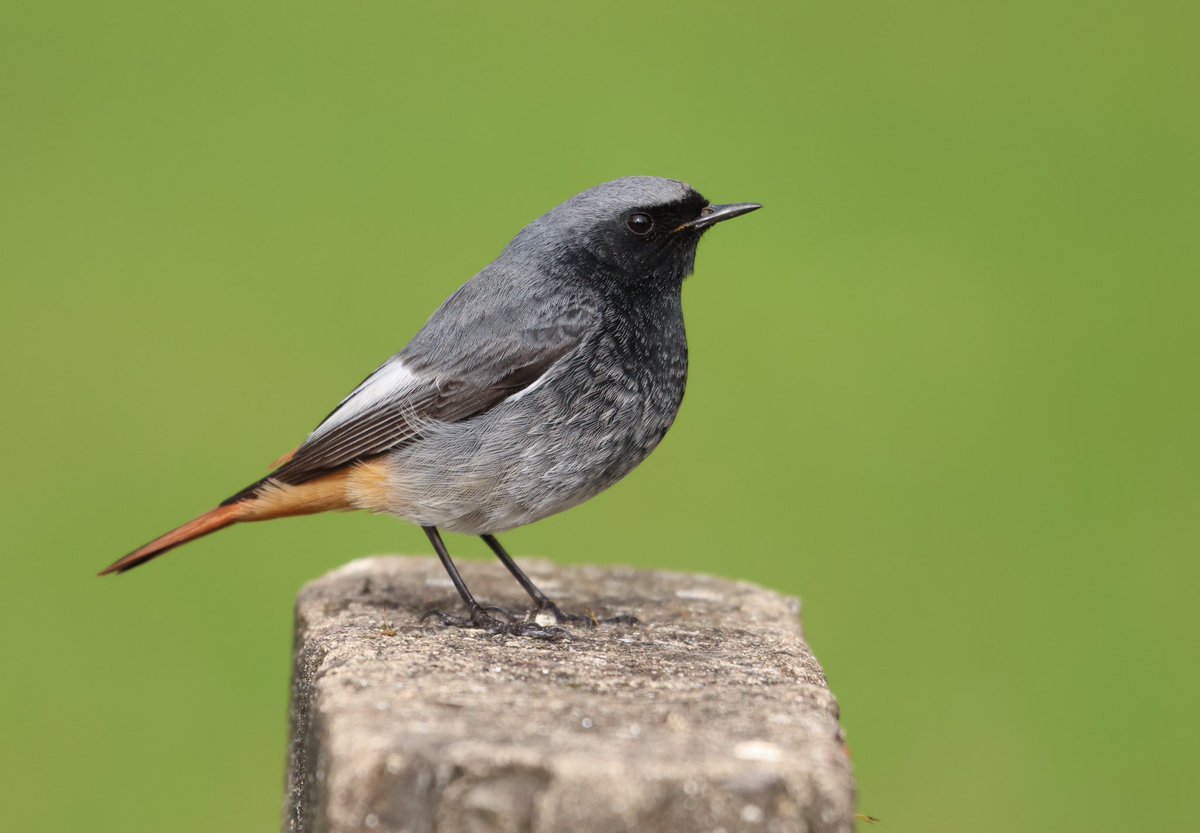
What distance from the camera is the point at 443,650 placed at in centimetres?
388

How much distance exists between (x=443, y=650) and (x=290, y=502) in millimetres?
1102

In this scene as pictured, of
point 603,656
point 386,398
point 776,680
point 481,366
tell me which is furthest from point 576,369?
point 776,680

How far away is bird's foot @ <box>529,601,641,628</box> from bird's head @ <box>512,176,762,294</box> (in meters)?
1.14

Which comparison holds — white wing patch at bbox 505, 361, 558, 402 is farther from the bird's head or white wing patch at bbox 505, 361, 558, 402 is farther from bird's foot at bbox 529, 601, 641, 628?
bird's foot at bbox 529, 601, 641, 628

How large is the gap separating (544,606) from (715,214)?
1.49m

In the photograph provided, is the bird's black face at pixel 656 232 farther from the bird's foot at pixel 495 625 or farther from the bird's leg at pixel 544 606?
the bird's foot at pixel 495 625

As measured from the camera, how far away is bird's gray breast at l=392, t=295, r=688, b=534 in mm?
4473

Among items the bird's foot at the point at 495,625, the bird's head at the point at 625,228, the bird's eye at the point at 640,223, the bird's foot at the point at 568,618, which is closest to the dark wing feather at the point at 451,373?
the bird's head at the point at 625,228

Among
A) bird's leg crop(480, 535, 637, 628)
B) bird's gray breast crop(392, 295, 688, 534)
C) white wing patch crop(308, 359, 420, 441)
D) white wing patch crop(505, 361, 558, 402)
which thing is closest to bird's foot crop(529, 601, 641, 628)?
bird's leg crop(480, 535, 637, 628)

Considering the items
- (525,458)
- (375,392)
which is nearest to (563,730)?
(525,458)

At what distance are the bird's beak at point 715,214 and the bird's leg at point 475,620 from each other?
1.39m

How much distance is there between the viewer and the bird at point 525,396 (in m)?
4.50

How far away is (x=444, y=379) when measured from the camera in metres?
4.58

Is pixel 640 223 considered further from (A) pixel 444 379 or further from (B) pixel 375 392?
(B) pixel 375 392
